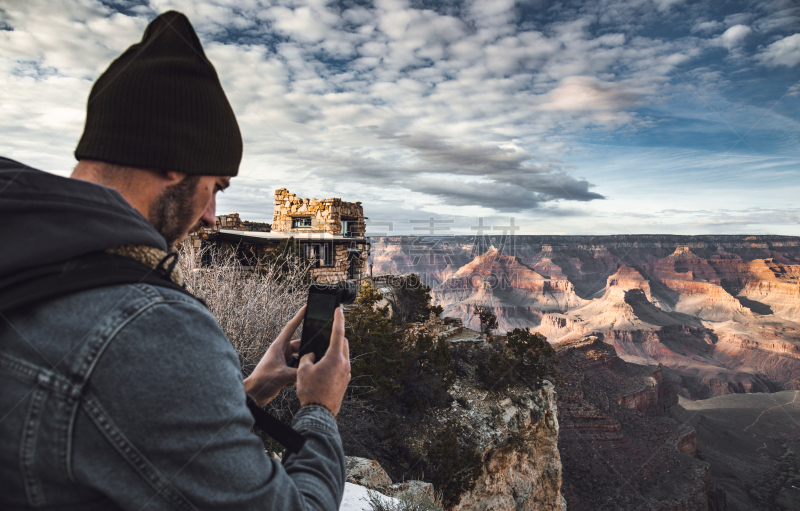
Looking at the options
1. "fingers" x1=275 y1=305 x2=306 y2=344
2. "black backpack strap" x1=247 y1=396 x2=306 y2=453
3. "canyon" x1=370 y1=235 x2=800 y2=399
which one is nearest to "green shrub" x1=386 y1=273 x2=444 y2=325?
"fingers" x1=275 y1=305 x2=306 y2=344

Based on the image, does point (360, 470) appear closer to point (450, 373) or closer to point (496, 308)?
point (450, 373)

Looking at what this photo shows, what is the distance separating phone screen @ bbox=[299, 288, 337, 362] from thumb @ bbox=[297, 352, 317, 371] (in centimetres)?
2

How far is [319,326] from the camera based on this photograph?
1329 mm

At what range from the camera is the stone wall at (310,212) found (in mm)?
15094

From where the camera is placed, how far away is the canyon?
64.4 metres

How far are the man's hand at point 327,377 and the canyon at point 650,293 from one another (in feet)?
225

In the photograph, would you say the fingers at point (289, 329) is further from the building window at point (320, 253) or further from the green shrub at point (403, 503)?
the building window at point (320, 253)

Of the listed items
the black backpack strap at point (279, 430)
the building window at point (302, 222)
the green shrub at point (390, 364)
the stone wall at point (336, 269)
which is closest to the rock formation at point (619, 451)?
the green shrub at point (390, 364)

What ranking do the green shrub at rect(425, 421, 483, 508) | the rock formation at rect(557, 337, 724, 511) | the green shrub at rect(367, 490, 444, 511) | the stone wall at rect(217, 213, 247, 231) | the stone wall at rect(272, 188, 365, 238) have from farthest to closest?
the rock formation at rect(557, 337, 724, 511), the stone wall at rect(272, 188, 365, 238), the stone wall at rect(217, 213, 247, 231), the green shrub at rect(425, 421, 483, 508), the green shrub at rect(367, 490, 444, 511)

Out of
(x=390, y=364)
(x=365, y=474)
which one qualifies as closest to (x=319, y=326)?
(x=365, y=474)

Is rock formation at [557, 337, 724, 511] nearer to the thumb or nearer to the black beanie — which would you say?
the thumb

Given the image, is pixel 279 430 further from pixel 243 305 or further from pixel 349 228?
pixel 349 228

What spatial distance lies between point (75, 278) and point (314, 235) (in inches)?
546

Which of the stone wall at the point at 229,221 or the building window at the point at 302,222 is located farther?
the building window at the point at 302,222
